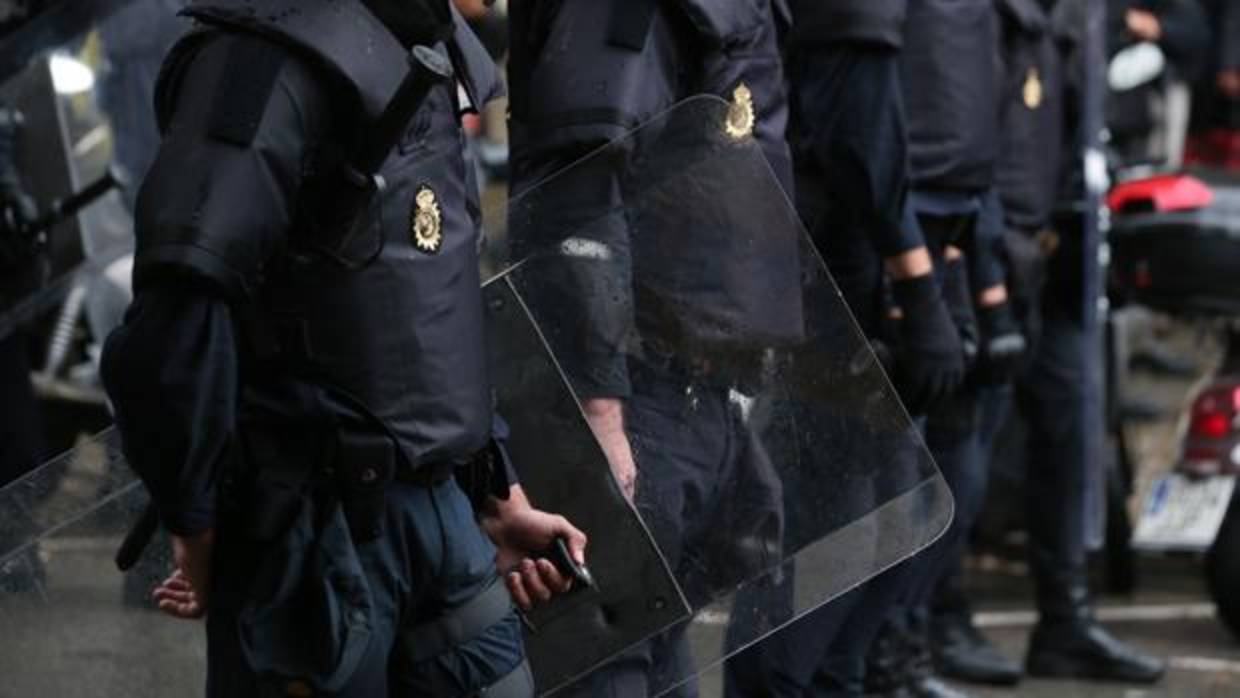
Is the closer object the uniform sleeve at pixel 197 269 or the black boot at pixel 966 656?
the uniform sleeve at pixel 197 269

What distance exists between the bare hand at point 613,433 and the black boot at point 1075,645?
3.52m

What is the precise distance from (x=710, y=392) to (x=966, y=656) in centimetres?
334

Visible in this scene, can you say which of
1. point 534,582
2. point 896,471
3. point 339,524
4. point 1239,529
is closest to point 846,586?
point 896,471

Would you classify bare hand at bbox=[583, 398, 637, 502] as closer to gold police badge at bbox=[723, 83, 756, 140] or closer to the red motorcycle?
gold police badge at bbox=[723, 83, 756, 140]

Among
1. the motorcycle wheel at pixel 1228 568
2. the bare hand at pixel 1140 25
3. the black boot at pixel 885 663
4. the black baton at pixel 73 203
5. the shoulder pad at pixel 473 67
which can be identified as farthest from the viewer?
the bare hand at pixel 1140 25

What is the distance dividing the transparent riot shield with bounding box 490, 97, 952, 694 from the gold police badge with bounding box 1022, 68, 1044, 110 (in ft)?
9.32

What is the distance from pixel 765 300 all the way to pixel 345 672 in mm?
984

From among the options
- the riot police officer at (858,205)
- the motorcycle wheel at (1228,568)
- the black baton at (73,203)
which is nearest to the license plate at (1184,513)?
the motorcycle wheel at (1228,568)

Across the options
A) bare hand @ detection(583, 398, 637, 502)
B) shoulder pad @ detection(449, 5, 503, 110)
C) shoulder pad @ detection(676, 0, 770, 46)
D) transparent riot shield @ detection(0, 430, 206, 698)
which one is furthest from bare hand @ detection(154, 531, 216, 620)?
shoulder pad @ detection(676, 0, 770, 46)

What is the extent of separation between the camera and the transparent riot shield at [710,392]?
4.32 metres

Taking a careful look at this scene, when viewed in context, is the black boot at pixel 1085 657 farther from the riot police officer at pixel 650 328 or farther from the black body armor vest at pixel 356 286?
the black body armor vest at pixel 356 286

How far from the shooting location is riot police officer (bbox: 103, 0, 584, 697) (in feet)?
11.8

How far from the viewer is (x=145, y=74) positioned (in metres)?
6.89

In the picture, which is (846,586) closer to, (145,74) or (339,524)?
(339,524)
